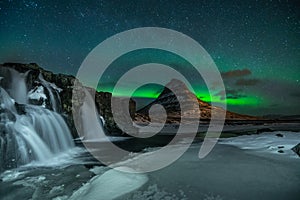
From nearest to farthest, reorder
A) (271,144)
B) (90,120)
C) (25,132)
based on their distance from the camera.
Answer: (25,132) → (271,144) → (90,120)

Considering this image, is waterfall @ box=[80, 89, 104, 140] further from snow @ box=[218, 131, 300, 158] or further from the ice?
the ice

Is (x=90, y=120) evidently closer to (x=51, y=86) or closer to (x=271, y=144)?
(x=51, y=86)

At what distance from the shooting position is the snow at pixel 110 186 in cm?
443

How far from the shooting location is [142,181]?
5352 millimetres

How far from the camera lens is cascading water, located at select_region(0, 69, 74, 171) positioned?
24.9ft

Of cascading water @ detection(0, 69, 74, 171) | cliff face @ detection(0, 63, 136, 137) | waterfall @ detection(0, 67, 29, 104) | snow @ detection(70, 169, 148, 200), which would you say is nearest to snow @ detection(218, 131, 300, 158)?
snow @ detection(70, 169, 148, 200)

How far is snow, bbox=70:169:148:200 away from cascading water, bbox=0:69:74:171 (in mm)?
4097

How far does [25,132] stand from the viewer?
9062 millimetres

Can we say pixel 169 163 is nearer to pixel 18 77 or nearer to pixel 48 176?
pixel 48 176

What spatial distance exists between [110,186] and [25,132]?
20.4 ft

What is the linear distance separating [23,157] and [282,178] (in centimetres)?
902

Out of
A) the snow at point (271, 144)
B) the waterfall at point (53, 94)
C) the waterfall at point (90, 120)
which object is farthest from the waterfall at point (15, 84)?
the snow at point (271, 144)

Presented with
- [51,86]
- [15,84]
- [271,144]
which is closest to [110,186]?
[271,144]

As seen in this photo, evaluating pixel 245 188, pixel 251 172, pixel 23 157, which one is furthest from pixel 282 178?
pixel 23 157
